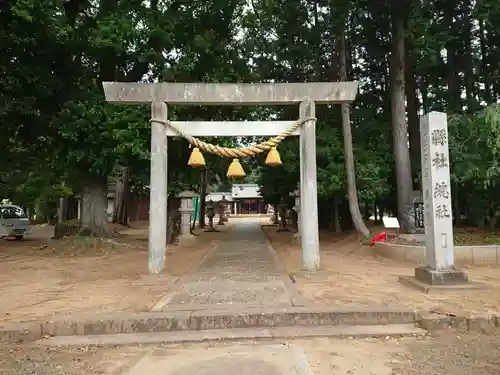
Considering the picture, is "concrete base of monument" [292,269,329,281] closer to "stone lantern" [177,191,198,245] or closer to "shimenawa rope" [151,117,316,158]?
"shimenawa rope" [151,117,316,158]

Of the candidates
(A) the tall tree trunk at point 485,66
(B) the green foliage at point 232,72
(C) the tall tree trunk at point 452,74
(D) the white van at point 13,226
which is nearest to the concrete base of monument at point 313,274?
(B) the green foliage at point 232,72

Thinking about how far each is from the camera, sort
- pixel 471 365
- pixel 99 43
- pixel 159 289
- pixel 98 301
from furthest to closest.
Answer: pixel 99 43
pixel 159 289
pixel 98 301
pixel 471 365

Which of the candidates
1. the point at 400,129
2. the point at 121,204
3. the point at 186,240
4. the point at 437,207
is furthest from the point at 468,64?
the point at 121,204

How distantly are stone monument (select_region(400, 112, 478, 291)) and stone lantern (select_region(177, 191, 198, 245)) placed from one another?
36.7 feet

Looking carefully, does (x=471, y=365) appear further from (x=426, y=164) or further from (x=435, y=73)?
(x=435, y=73)

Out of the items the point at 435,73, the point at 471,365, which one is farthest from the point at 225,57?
the point at 471,365

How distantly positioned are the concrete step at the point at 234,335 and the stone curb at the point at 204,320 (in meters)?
0.10

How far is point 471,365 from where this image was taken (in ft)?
14.4

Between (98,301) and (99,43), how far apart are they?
26.4 feet

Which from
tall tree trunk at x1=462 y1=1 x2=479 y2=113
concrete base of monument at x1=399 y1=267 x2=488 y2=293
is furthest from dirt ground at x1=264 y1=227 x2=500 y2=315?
tall tree trunk at x1=462 y1=1 x2=479 y2=113

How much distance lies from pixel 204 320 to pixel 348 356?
199cm

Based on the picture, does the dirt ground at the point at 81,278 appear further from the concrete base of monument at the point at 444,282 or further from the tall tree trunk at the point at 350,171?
the tall tree trunk at the point at 350,171

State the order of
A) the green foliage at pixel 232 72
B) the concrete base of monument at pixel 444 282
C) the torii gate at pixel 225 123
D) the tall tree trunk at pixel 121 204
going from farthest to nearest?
the tall tree trunk at pixel 121 204 < the green foliage at pixel 232 72 < the torii gate at pixel 225 123 < the concrete base of monument at pixel 444 282

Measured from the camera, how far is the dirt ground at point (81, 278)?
672 cm
